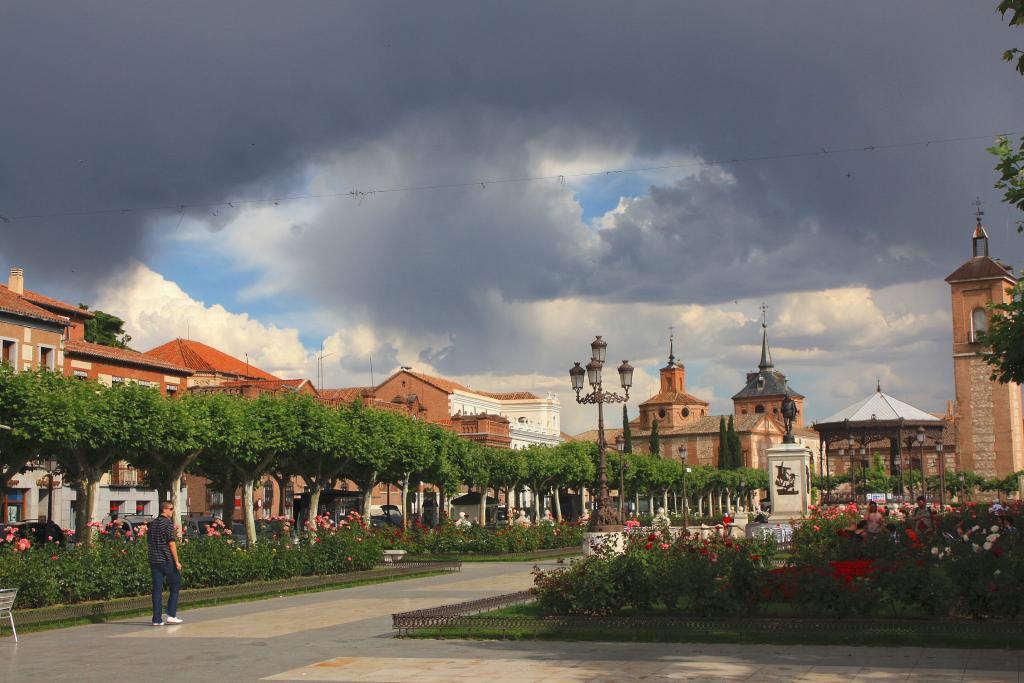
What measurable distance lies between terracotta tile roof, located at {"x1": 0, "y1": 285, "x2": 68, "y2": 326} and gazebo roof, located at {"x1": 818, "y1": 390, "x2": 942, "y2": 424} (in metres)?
62.0

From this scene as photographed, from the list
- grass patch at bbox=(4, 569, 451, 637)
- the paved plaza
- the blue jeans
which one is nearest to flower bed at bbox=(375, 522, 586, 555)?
grass patch at bbox=(4, 569, 451, 637)

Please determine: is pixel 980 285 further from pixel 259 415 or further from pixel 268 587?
pixel 268 587

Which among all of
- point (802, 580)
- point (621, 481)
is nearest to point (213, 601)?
point (802, 580)

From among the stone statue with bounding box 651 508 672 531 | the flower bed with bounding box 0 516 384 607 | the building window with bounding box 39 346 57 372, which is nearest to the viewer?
the stone statue with bounding box 651 508 672 531

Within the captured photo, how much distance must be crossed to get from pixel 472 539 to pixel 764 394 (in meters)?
155

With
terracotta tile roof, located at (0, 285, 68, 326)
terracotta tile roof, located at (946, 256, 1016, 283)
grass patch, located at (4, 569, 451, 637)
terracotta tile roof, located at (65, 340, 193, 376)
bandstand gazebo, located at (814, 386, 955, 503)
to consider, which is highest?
terracotta tile roof, located at (946, 256, 1016, 283)

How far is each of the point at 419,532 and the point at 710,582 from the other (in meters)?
26.6

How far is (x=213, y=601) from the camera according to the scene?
21422 mm

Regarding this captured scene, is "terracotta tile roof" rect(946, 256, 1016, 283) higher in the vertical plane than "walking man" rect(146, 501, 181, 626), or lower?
higher

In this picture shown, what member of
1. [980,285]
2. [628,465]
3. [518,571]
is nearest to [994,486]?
[980,285]

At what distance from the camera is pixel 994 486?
10838 cm

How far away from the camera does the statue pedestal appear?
37.5m

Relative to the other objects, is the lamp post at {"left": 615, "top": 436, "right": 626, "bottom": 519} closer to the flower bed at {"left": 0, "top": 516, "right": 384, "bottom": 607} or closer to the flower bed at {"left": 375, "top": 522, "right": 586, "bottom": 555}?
the flower bed at {"left": 375, "top": 522, "right": 586, "bottom": 555}

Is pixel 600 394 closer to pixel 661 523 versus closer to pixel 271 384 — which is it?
pixel 661 523
